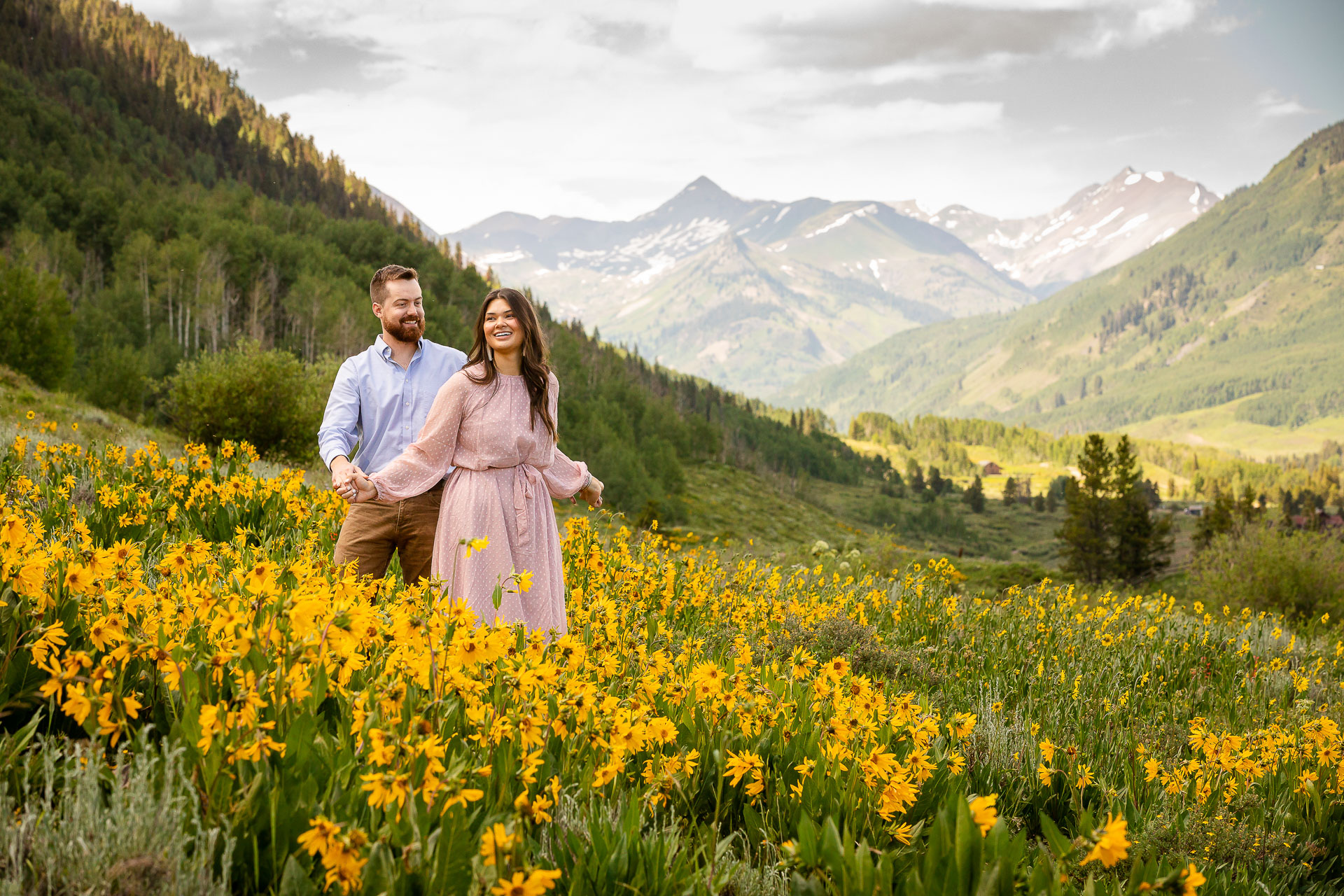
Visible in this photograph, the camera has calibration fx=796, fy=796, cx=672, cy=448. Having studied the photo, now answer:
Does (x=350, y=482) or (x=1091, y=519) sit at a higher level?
(x=350, y=482)

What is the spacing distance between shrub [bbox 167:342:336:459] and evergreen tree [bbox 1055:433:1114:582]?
56197 mm

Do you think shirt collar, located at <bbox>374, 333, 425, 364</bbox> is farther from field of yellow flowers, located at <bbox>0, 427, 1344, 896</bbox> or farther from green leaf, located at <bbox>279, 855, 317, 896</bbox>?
green leaf, located at <bbox>279, 855, 317, 896</bbox>

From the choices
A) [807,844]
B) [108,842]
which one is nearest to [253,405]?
[108,842]

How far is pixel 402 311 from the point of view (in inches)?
223

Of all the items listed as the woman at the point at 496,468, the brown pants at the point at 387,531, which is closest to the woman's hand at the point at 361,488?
the woman at the point at 496,468

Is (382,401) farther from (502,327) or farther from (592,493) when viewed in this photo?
(592,493)

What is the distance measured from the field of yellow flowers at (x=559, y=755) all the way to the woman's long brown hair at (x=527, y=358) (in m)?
1.41

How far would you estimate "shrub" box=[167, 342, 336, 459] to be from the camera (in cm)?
2522

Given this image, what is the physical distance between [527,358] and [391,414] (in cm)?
125

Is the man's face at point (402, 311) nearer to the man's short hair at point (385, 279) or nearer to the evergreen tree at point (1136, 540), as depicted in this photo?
the man's short hair at point (385, 279)

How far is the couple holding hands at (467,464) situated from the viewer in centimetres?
495

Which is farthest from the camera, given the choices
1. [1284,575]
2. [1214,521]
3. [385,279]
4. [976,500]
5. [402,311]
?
[976,500]

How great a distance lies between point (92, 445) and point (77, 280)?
9034 centimetres

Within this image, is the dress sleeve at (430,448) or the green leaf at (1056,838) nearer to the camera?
the green leaf at (1056,838)
